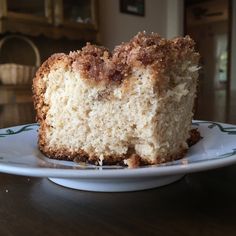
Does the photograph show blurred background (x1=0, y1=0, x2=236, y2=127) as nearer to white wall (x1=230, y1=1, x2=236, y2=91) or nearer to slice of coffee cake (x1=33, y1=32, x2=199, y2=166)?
slice of coffee cake (x1=33, y1=32, x2=199, y2=166)

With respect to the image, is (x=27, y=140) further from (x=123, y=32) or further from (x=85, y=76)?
(x=123, y=32)

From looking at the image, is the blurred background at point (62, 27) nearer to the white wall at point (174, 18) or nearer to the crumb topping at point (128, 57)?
the white wall at point (174, 18)

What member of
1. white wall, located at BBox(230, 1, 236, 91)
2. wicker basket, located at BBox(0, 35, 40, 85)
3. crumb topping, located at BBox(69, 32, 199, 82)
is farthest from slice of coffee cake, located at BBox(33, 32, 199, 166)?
white wall, located at BBox(230, 1, 236, 91)

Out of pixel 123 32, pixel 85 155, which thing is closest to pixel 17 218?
pixel 85 155

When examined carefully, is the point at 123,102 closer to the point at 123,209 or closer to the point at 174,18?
the point at 123,209

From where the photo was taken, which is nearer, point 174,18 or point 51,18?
point 51,18

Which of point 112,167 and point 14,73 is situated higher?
point 14,73

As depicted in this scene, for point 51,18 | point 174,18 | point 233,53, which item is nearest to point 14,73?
point 51,18

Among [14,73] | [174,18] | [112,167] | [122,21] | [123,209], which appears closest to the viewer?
[123,209]
